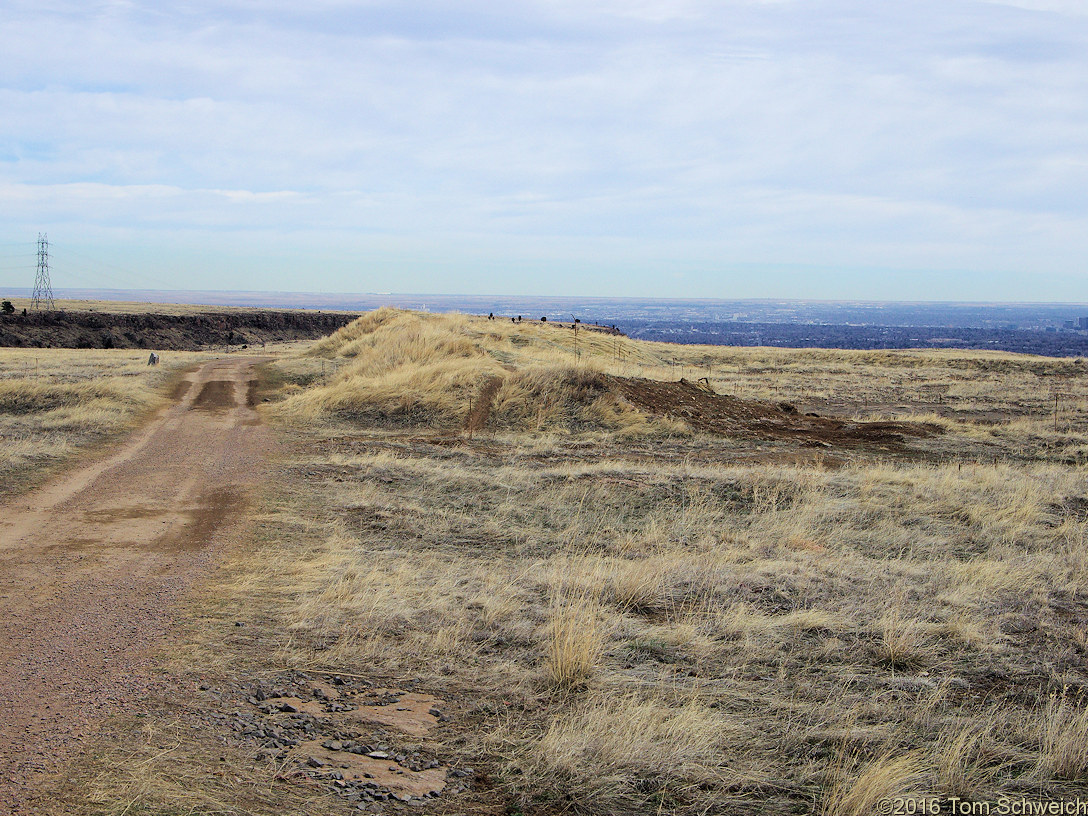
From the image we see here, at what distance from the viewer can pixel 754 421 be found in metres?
18.5

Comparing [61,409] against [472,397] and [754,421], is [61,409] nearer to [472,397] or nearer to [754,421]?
[472,397]

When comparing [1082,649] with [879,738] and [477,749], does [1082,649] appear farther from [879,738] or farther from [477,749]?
[477,749]

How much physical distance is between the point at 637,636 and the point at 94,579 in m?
4.91

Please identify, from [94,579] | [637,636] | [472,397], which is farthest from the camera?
[472,397]

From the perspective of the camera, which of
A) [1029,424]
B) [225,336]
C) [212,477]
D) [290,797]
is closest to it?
[290,797]

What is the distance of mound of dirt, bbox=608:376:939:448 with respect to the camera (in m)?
17.1

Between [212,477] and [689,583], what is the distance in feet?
25.6

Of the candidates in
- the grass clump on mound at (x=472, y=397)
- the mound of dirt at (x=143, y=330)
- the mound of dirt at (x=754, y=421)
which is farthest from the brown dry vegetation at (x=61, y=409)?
the mound of dirt at (x=143, y=330)

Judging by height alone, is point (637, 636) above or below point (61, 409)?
below


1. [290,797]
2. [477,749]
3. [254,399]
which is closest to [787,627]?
[477,749]

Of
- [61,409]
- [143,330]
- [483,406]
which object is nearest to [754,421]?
[483,406]

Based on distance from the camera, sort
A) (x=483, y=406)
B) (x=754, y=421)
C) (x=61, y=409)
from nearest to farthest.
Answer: (x=61, y=409), (x=483, y=406), (x=754, y=421)

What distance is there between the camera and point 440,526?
9.05m

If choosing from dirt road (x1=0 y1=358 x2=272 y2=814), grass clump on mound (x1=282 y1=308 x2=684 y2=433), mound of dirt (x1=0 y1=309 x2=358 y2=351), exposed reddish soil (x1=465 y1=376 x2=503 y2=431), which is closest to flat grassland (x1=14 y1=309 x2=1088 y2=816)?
dirt road (x1=0 y1=358 x2=272 y2=814)
